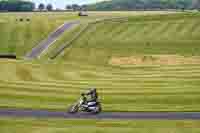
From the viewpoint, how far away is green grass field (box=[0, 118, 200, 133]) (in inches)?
1225

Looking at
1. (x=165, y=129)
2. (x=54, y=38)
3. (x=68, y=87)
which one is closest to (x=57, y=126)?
(x=165, y=129)

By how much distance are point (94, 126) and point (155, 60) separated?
4124 cm

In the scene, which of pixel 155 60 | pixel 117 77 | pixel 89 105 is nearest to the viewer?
pixel 89 105

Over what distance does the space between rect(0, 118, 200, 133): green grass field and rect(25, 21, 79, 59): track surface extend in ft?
150

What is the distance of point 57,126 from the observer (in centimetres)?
3247

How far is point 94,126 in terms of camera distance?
32.3 metres

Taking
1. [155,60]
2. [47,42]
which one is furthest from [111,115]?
[47,42]

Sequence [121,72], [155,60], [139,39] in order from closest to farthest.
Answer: [121,72] → [155,60] → [139,39]

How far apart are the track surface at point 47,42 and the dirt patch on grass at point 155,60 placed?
1561 cm

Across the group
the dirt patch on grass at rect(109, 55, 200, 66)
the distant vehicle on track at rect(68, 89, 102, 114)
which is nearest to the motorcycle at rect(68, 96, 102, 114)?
the distant vehicle on track at rect(68, 89, 102, 114)

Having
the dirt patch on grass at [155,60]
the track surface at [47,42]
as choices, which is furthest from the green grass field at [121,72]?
the track surface at [47,42]

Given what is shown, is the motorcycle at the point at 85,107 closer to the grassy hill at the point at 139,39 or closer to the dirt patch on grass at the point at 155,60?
the dirt patch on grass at the point at 155,60

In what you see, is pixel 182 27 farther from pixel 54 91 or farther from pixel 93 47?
pixel 54 91

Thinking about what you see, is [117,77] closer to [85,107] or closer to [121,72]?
[121,72]
